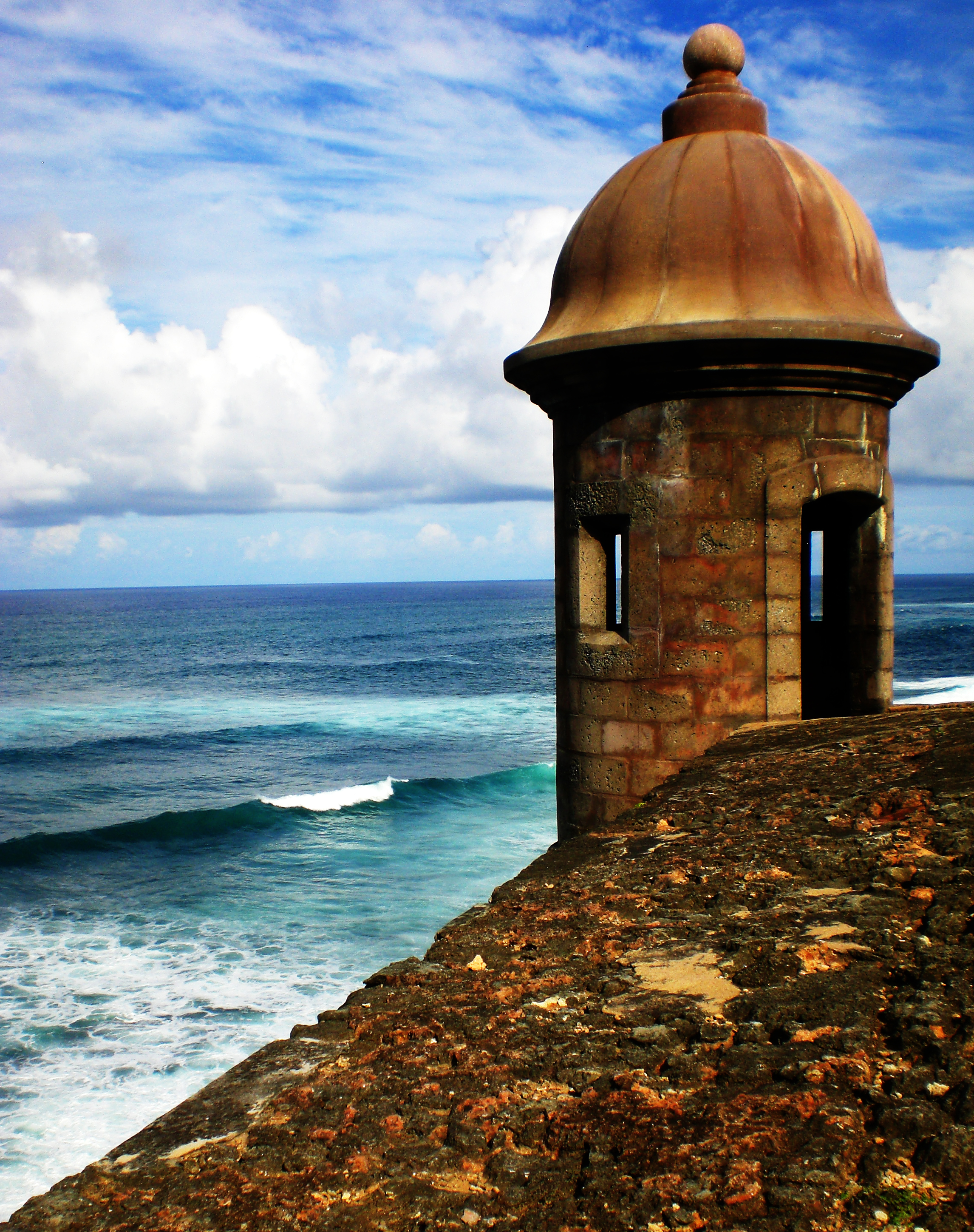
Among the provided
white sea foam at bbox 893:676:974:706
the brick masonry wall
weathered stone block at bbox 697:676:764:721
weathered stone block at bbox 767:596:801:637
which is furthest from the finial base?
white sea foam at bbox 893:676:974:706

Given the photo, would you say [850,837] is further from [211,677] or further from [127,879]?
[211,677]

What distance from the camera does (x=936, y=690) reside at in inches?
1523

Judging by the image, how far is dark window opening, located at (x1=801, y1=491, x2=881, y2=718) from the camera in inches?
239

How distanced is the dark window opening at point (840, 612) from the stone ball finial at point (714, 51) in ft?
8.56

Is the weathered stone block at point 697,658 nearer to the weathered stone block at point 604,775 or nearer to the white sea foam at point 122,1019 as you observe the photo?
the weathered stone block at point 604,775

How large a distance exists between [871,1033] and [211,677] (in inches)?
2038

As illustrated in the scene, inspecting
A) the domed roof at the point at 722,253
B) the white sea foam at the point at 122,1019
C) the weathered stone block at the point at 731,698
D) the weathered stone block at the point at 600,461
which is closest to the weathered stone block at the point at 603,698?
the weathered stone block at the point at 731,698

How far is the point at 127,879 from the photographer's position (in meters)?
18.4

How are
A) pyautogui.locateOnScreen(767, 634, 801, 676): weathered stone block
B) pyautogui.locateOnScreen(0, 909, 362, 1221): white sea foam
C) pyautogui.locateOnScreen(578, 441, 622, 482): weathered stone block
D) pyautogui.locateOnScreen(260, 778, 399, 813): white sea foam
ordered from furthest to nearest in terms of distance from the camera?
pyautogui.locateOnScreen(260, 778, 399, 813): white sea foam → pyautogui.locateOnScreen(0, 909, 362, 1221): white sea foam → pyautogui.locateOnScreen(578, 441, 622, 482): weathered stone block → pyautogui.locateOnScreen(767, 634, 801, 676): weathered stone block

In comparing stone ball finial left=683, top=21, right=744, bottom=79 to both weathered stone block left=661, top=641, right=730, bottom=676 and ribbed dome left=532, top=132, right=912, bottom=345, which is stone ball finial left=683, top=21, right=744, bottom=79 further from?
weathered stone block left=661, top=641, right=730, bottom=676

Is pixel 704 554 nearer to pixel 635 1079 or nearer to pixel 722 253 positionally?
pixel 722 253

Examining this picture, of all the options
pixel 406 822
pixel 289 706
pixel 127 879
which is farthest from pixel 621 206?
pixel 289 706

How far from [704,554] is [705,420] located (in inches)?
27.4

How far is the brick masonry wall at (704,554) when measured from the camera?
545cm
